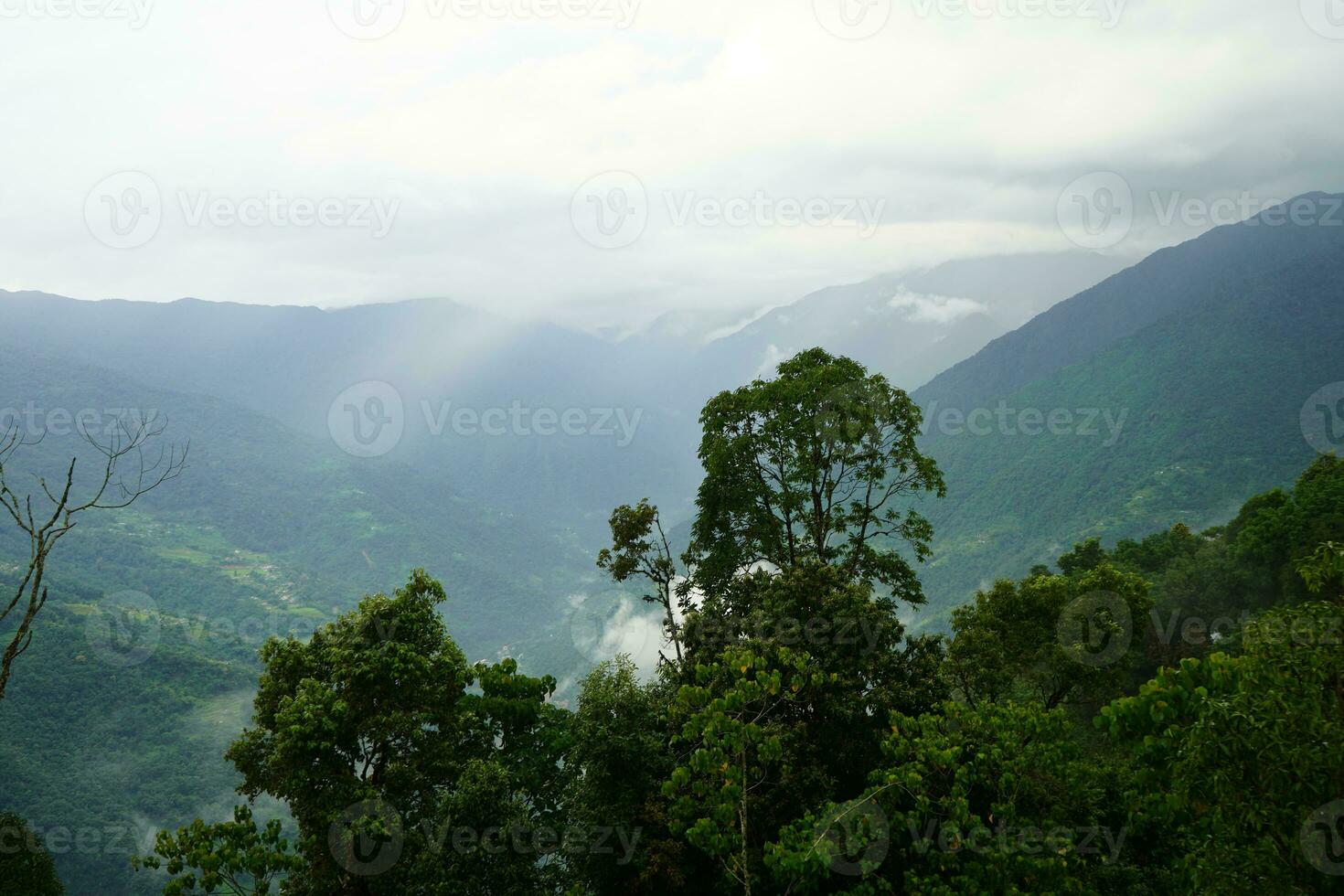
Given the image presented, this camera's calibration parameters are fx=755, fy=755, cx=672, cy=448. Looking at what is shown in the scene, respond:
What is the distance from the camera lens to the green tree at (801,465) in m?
20.4

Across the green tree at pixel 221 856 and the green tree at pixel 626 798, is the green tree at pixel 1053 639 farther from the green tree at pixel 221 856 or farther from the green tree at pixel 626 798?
the green tree at pixel 221 856

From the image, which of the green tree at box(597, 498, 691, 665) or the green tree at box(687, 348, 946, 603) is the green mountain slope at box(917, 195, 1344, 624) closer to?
the green tree at box(687, 348, 946, 603)

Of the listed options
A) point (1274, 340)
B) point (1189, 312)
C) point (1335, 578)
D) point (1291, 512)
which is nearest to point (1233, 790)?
point (1335, 578)

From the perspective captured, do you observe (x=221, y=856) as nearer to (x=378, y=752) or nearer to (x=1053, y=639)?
(x=378, y=752)

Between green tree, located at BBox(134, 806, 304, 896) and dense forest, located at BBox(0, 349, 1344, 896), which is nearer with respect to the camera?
dense forest, located at BBox(0, 349, 1344, 896)

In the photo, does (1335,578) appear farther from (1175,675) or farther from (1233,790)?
(1233,790)

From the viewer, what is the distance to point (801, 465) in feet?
67.5

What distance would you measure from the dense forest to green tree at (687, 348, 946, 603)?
0.09 m

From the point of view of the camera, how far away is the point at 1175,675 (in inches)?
335

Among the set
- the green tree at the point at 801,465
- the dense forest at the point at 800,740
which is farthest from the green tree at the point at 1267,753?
the green tree at the point at 801,465

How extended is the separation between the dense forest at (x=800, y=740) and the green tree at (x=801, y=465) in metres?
0.09

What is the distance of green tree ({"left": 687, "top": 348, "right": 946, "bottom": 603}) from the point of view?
66.9 ft

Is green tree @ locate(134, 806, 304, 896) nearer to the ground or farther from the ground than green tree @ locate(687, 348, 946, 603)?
nearer to the ground

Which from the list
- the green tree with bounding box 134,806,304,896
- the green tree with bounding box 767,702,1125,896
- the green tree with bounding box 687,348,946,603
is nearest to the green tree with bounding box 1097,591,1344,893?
the green tree with bounding box 767,702,1125,896
